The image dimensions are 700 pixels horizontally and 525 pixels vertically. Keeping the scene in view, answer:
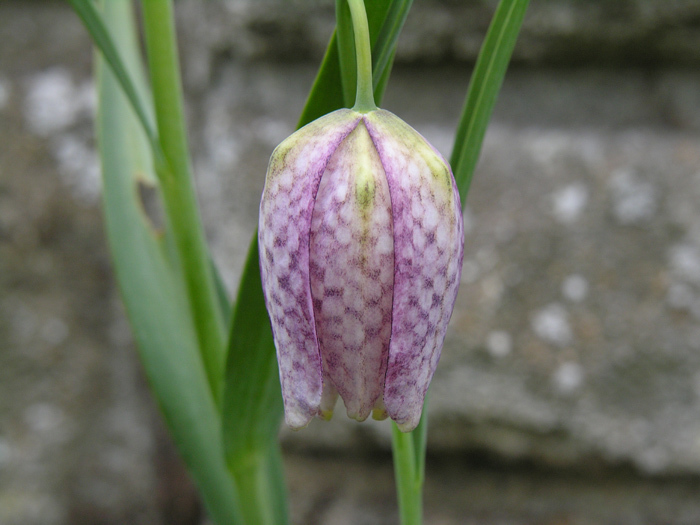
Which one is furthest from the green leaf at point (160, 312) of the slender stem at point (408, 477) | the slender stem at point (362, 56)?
the slender stem at point (362, 56)

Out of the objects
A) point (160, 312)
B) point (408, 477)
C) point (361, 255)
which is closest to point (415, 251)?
point (361, 255)

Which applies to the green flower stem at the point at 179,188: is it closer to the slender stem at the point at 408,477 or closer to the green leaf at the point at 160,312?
the green leaf at the point at 160,312

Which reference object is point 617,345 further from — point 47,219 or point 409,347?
point 47,219

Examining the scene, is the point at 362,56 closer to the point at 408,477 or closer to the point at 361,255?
the point at 361,255

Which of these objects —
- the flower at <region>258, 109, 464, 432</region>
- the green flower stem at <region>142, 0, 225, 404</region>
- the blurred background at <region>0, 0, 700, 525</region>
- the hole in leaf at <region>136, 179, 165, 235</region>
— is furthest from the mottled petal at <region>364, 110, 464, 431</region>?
the hole in leaf at <region>136, 179, 165, 235</region>

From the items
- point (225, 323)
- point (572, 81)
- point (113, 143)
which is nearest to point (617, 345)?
point (572, 81)
